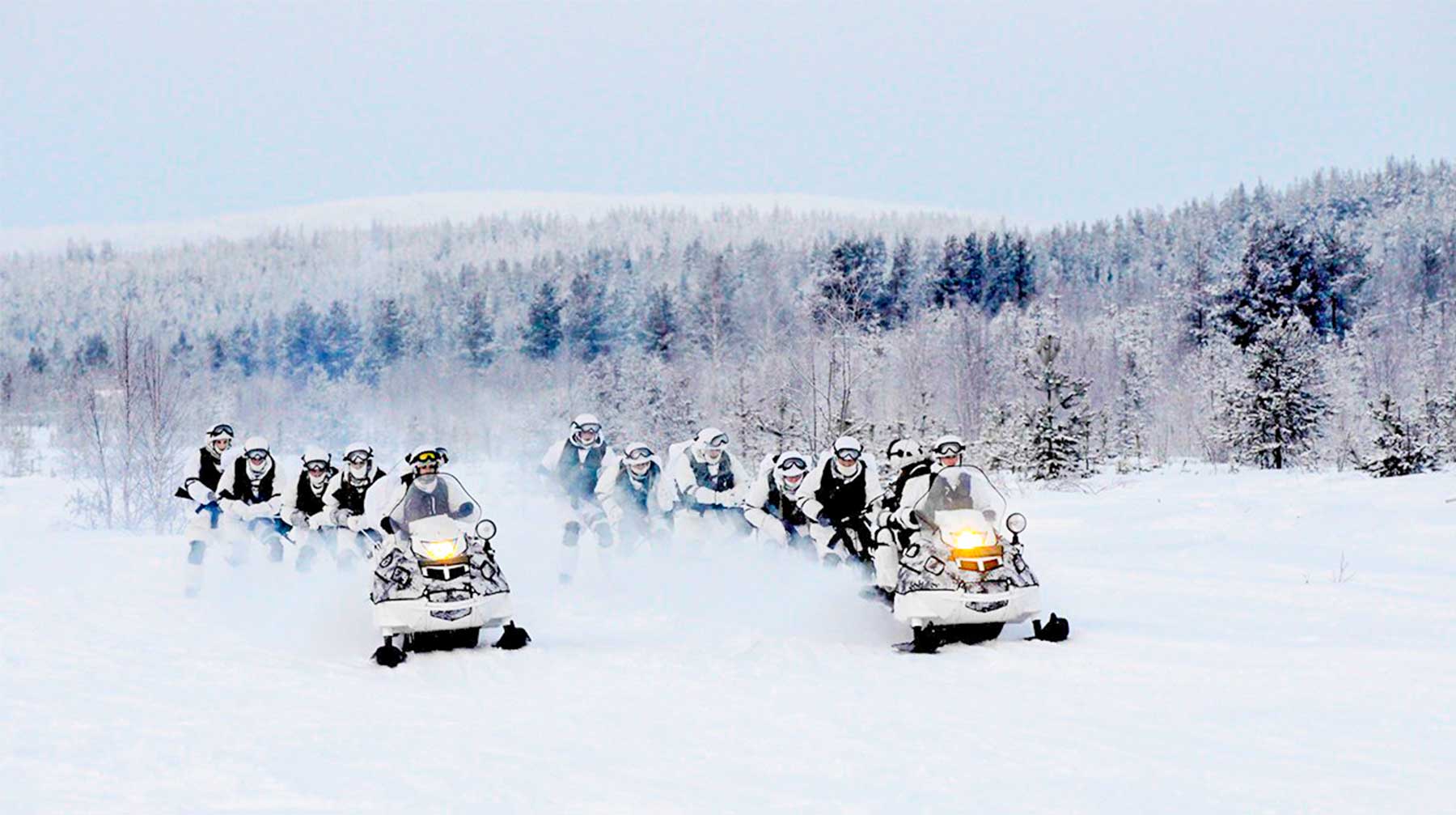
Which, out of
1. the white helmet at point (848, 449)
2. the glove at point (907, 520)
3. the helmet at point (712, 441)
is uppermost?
the white helmet at point (848, 449)

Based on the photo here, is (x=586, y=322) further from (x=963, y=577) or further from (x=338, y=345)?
(x=963, y=577)

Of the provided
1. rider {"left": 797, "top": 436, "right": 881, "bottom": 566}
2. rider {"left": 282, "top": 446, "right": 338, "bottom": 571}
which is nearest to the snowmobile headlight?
rider {"left": 797, "top": 436, "right": 881, "bottom": 566}

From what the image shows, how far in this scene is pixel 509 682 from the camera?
9.62 m

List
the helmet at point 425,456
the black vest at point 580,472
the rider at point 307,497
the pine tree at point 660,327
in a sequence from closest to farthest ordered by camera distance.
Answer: the helmet at point 425,456 → the rider at point 307,497 → the black vest at point 580,472 → the pine tree at point 660,327

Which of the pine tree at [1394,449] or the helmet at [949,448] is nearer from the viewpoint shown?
the helmet at [949,448]

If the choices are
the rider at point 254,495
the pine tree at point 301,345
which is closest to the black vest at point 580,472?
the rider at point 254,495

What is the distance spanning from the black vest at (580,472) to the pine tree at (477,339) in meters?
79.4

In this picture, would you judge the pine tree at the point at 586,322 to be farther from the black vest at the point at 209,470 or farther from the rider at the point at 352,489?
the rider at the point at 352,489

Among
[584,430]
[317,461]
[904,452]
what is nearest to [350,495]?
[317,461]

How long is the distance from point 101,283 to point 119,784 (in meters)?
173

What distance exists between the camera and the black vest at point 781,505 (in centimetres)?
1464

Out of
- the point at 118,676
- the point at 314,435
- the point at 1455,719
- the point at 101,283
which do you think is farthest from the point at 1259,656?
the point at 101,283

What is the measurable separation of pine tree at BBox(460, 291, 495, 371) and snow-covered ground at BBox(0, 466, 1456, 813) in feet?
261

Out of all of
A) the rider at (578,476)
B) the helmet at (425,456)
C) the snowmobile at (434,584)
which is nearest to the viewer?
the snowmobile at (434,584)
